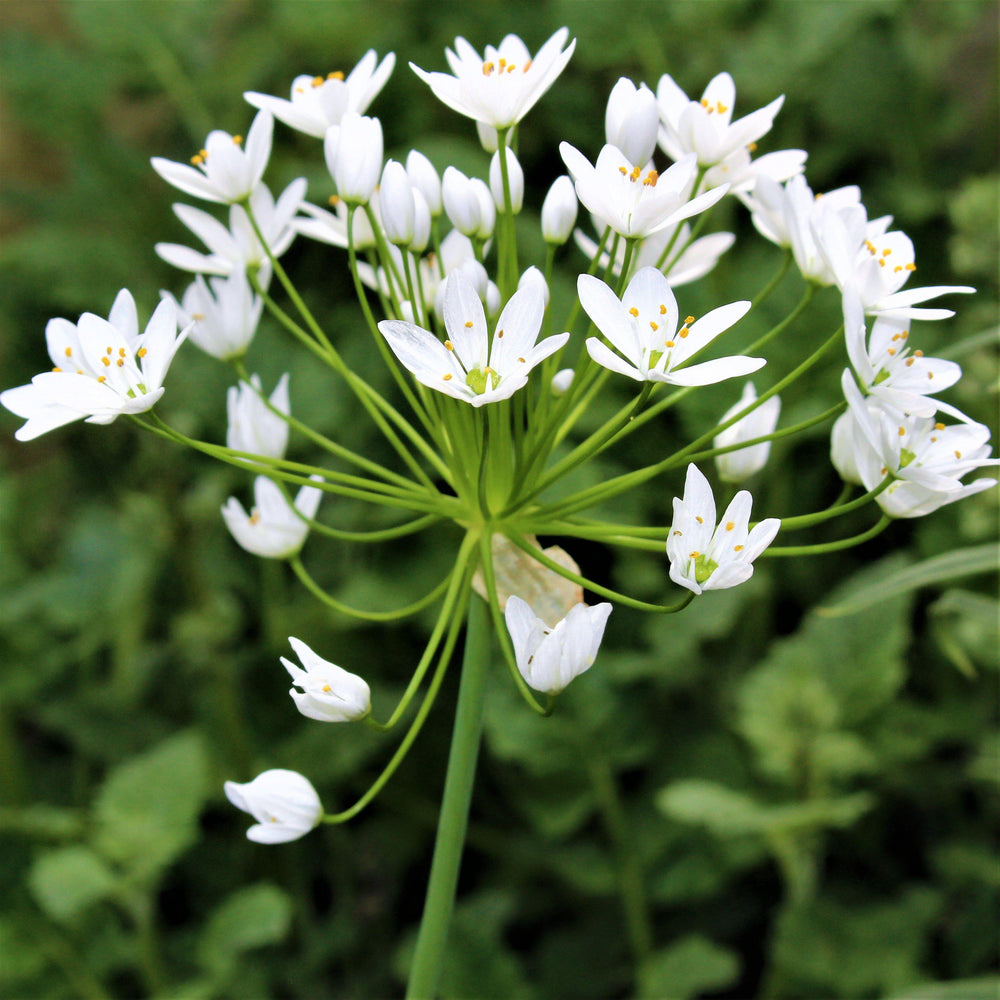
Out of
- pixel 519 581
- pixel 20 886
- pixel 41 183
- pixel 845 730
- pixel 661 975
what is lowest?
pixel 661 975

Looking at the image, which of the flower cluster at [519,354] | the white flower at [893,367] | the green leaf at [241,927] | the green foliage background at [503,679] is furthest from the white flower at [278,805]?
the green leaf at [241,927]

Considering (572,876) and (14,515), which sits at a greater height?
(14,515)

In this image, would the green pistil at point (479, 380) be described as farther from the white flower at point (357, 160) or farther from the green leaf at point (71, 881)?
the green leaf at point (71, 881)

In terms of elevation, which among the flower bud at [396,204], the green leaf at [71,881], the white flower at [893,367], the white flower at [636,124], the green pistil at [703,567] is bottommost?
the green leaf at [71,881]

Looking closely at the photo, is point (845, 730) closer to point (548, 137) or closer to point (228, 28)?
point (548, 137)

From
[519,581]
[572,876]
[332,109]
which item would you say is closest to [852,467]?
[519,581]

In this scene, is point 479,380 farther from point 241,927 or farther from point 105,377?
point 241,927

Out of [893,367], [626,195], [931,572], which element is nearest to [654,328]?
[626,195]
